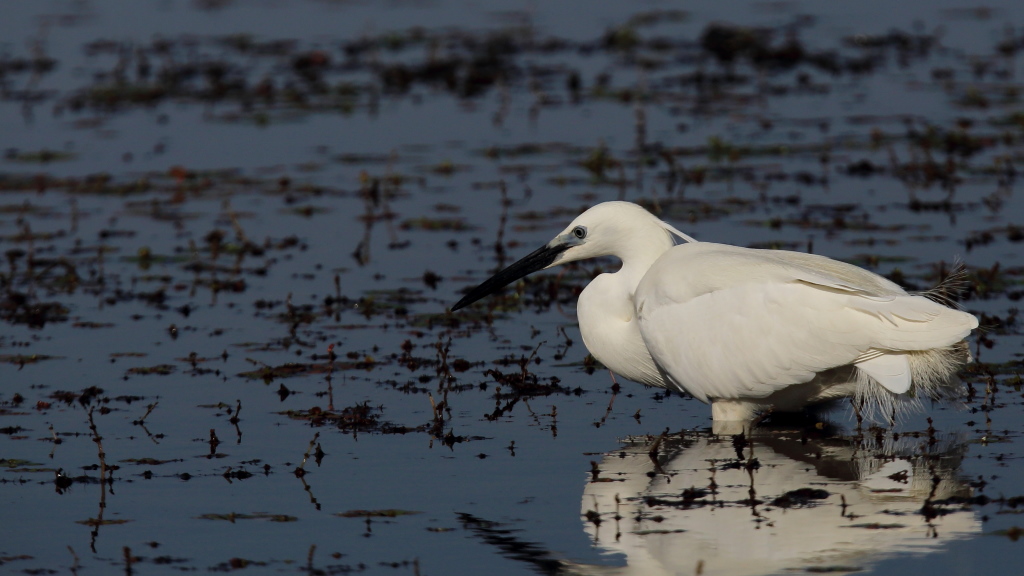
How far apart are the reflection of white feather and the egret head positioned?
1317mm

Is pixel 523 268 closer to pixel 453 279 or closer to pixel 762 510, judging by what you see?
pixel 453 279

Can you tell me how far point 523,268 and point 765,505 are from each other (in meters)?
2.70

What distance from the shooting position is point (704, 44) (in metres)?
19.4

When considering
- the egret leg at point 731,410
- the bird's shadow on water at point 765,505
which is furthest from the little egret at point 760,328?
the bird's shadow on water at point 765,505

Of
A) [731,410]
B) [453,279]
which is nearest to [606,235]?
[731,410]

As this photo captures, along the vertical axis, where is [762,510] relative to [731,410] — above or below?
below

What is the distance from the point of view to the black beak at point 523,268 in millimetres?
7945

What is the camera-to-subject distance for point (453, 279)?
10203 mm

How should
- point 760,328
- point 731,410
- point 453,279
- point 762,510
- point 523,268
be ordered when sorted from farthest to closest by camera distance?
point 453,279 → point 523,268 → point 731,410 → point 760,328 → point 762,510

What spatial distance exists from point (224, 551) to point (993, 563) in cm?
295

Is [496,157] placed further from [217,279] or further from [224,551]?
[224,551]

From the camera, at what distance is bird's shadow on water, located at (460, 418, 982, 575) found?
208 inches

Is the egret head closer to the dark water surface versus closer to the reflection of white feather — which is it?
the dark water surface

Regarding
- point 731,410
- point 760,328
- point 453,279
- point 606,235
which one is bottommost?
point 731,410
